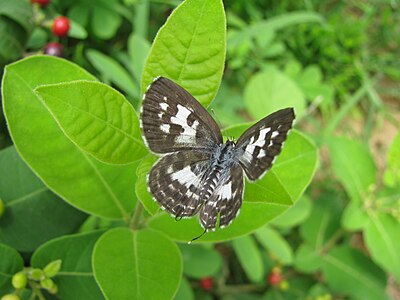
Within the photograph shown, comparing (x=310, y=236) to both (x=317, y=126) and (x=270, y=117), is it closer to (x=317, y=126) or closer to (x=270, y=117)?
(x=317, y=126)

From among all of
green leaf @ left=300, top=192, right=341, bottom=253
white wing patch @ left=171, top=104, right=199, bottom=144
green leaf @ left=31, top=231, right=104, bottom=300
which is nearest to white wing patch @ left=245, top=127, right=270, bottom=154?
white wing patch @ left=171, top=104, right=199, bottom=144

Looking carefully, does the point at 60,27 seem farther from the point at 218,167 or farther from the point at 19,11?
the point at 218,167

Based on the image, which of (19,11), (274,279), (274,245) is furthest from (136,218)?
(274,279)

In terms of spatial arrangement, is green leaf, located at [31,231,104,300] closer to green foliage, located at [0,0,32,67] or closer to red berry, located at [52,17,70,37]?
green foliage, located at [0,0,32,67]

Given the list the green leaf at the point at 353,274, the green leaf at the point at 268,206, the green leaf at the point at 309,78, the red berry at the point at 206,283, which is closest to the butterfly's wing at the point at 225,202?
the green leaf at the point at 268,206

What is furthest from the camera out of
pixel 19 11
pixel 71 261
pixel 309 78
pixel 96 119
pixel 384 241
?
pixel 309 78
